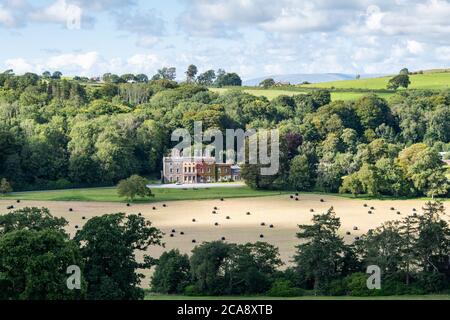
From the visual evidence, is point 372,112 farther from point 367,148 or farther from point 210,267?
point 210,267

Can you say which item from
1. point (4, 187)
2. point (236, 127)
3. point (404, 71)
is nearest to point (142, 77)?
point (404, 71)

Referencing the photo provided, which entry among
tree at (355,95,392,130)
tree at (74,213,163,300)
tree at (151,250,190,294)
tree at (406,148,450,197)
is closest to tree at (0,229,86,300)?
tree at (74,213,163,300)

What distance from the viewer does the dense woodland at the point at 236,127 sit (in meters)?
80.7

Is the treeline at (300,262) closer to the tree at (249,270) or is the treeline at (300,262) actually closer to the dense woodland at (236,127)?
the tree at (249,270)

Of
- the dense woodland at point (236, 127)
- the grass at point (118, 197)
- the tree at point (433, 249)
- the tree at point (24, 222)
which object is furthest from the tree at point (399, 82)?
the tree at point (24, 222)

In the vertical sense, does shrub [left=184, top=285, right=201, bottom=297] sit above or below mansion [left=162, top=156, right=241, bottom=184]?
below

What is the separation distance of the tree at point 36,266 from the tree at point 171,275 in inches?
371

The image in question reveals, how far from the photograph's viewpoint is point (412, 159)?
82.1 meters

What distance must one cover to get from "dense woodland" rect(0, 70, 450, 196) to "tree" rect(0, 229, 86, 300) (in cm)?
5629

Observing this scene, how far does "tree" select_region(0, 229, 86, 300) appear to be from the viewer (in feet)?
72.5

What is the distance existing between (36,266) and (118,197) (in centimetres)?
5008

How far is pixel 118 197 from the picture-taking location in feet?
237

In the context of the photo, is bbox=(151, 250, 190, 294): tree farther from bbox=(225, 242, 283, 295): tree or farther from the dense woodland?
the dense woodland

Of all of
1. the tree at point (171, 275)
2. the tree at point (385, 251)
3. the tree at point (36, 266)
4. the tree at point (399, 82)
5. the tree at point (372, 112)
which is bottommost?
the tree at point (171, 275)
